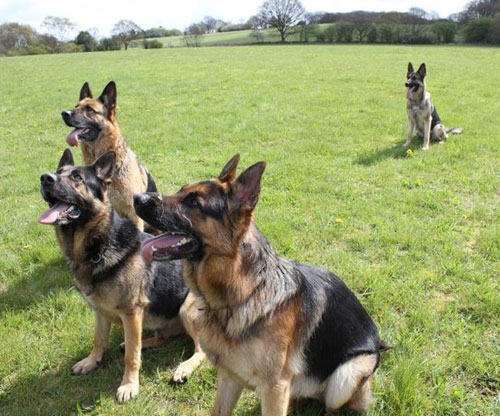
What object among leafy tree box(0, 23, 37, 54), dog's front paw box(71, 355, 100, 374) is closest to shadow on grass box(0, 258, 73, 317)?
dog's front paw box(71, 355, 100, 374)

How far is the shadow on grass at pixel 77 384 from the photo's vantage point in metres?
3.21

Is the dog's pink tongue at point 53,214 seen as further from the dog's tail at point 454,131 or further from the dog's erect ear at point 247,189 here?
the dog's tail at point 454,131

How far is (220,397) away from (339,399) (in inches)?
33.6

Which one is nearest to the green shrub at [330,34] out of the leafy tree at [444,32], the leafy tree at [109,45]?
the leafy tree at [444,32]

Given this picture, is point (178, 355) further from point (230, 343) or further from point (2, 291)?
point (2, 291)

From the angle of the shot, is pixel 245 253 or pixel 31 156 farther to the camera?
pixel 31 156

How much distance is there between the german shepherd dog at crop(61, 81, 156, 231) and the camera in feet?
16.6

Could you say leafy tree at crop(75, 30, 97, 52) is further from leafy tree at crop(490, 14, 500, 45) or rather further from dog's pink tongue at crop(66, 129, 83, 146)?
dog's pink tongue at crop(66, 129, 83, 146)

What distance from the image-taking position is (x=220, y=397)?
2.89 meters

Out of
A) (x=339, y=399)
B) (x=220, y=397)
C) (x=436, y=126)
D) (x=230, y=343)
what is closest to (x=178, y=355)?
(x=220, y=397)

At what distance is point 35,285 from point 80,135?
6.32 ft

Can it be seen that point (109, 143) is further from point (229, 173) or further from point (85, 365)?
point (229, 173)

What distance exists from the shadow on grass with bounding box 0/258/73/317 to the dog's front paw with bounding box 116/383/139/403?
5.55 feet

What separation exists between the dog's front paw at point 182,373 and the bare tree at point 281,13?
253 ft
